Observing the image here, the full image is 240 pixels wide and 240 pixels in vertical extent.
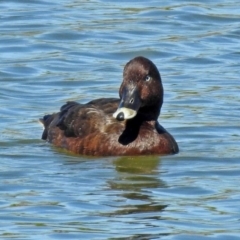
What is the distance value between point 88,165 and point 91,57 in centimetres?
604

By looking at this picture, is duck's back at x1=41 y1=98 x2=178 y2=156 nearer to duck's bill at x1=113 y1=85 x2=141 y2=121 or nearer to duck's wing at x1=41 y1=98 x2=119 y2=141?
duck's wing at x1=41 y1=98 x2=119 y2=141

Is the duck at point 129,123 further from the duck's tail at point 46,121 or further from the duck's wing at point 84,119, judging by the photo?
the duck's tail at point 46,121

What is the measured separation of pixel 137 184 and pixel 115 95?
455 centimetres

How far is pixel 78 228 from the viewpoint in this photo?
1095 centimetres

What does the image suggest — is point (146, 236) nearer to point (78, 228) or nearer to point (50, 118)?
point (78, 228)

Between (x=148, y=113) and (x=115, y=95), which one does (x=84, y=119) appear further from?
(x=115, y=95)

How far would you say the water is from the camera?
1130cm

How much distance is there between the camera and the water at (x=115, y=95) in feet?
37.1

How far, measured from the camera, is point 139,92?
14.1m

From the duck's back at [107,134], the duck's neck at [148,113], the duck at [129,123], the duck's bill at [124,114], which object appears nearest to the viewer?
the duck's bill at [124,114]

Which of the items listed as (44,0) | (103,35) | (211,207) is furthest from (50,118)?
(44,0)

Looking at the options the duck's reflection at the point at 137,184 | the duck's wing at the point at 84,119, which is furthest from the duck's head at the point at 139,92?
the duck's reflection at the point at 137,184

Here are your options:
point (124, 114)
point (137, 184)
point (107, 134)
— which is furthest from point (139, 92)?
point (137, 184)

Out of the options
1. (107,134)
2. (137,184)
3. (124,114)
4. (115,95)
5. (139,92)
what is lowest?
(115,95)
